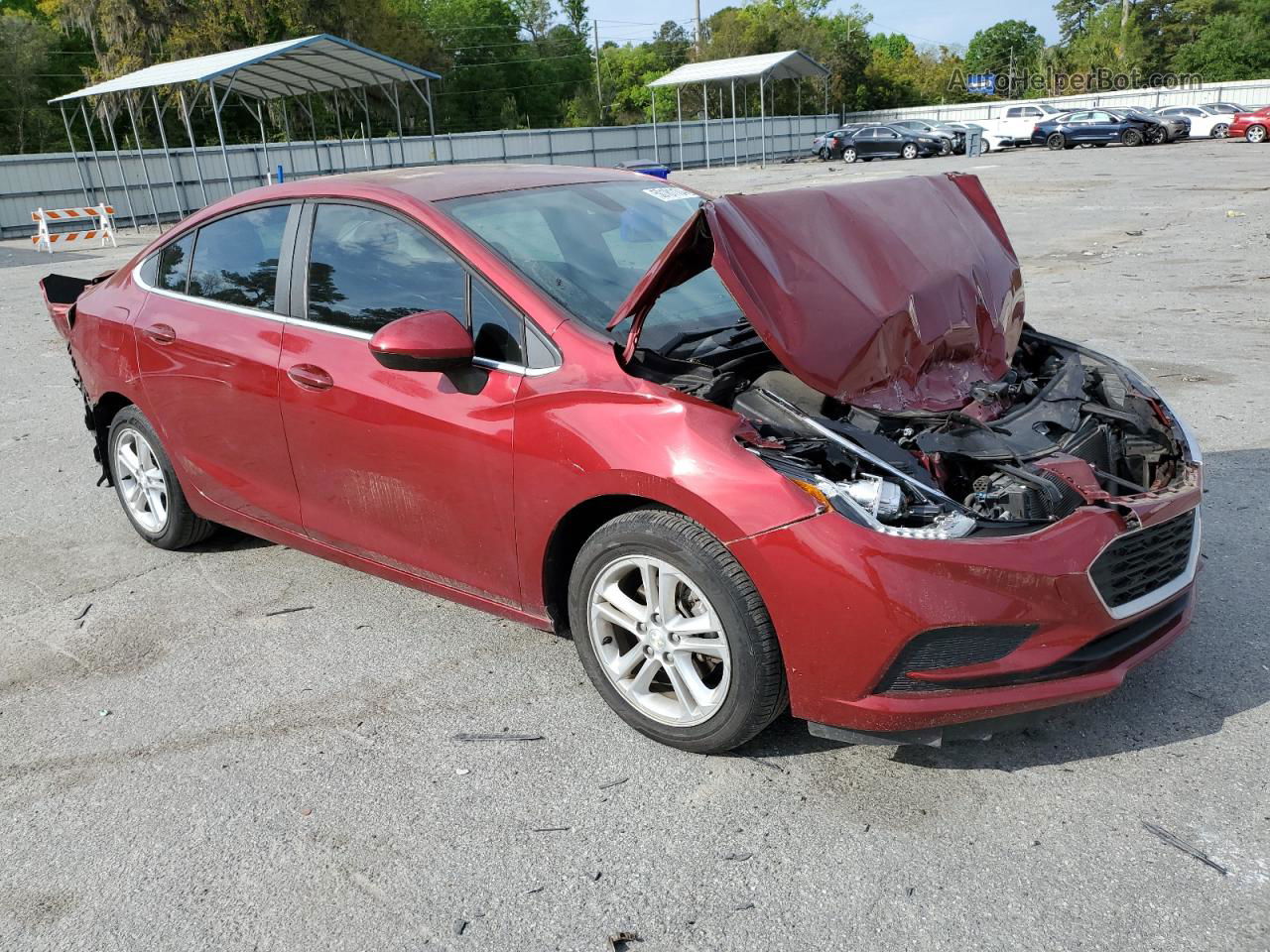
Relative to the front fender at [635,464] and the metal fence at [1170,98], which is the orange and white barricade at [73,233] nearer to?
the front fender at [635,464]

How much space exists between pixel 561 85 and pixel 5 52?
125 ft

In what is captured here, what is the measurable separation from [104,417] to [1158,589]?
4708mm

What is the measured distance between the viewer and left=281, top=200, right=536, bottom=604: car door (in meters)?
3.39

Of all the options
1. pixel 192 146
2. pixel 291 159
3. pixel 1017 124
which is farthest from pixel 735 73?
pixel 192 146

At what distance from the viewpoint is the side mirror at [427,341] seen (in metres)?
3.22

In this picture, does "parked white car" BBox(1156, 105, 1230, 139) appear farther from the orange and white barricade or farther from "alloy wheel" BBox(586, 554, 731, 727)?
"alloy wheel" BBox(586, 554, 731, 727)

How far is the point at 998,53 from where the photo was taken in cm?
10600

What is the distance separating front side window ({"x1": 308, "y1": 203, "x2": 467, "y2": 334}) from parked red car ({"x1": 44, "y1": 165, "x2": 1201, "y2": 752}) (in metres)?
0.01

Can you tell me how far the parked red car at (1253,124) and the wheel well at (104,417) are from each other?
40.2 meters

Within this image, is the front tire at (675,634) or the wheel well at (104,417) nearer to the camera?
the front tire at (675,634)

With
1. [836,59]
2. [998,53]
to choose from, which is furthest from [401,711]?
[998,53]

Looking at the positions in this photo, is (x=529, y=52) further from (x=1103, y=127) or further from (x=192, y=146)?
(x=192, y=146)

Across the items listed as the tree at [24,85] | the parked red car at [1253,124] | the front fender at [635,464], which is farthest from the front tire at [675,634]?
the tree at [24,85]

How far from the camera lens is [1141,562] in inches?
115
